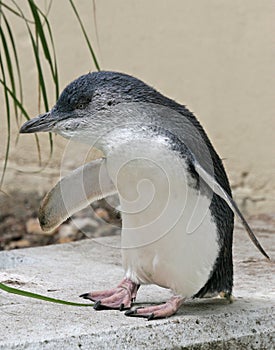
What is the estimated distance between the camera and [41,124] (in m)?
1.63

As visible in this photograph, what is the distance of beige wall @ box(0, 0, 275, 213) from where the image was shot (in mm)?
3383

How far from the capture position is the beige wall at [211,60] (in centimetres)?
338

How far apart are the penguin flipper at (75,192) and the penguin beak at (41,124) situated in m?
0.13

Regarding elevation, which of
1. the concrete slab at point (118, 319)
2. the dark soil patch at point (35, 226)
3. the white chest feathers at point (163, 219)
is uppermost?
the white chest feathers at point (163, 219)

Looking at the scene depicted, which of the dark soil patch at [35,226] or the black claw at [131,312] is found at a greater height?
the black claw at [131,312]

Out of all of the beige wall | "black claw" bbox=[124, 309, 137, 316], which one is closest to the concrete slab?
"black claw" bbox=[124, 309, 137, 316]

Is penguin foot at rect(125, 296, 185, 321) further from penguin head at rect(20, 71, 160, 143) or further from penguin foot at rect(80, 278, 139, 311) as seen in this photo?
penguin head at rect(20, 71, 160, 143)

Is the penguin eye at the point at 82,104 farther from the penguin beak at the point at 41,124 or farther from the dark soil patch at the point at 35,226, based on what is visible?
the dark soil patch at the point at 35,226

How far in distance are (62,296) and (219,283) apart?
0.37 metres

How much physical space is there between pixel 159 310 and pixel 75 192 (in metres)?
0.29

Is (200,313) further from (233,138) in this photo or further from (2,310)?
(233,138)

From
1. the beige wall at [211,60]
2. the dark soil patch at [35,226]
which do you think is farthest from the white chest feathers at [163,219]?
the beige wall at [211,60]

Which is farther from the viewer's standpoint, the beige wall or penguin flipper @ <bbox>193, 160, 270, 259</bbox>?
the beige wall

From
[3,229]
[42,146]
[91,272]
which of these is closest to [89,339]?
[91,272]
